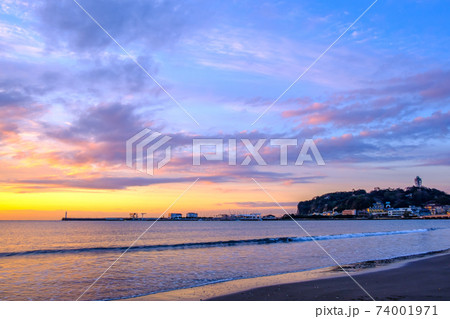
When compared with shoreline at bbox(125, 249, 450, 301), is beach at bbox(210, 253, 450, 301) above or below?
above

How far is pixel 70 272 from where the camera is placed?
1720cm

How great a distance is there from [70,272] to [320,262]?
1323cm

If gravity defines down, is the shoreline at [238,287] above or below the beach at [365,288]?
below

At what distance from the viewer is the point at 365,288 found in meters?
11.2

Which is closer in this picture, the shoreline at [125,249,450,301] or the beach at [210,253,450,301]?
the beach at [210,253,450,301]

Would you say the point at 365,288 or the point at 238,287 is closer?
the point at 365,288

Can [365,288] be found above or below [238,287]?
above

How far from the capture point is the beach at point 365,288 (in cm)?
989

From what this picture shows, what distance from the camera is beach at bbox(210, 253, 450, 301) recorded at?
32.4 ft

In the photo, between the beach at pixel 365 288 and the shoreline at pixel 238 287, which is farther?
the shoreline at pixel 238 287

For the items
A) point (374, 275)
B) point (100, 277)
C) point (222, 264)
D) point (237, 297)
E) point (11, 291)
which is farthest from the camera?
point (222, 264)
